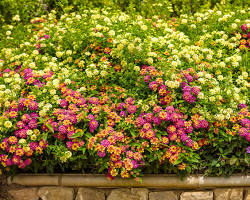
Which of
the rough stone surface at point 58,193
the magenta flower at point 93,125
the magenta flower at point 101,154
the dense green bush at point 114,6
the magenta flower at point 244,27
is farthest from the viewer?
the dense green bush at point 114,6

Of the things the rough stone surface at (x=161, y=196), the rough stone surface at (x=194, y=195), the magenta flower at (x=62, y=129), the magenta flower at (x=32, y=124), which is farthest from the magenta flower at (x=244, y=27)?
the magenta flower at (x=32, y=124)

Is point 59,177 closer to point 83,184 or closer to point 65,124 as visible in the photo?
point 83,184

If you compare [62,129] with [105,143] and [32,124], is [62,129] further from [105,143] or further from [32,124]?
[105,143]


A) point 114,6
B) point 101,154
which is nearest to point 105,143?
point 101,154

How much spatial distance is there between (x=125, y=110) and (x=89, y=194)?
82 cm

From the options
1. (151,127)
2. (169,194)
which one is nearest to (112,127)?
(151,127)

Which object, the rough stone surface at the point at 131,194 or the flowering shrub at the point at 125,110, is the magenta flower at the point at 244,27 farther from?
the rough stone surface at the point at 131,194

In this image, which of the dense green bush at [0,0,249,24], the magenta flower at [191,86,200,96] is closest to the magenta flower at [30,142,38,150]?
the magenta flower at [191,86,200,96]

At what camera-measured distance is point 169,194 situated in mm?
2830

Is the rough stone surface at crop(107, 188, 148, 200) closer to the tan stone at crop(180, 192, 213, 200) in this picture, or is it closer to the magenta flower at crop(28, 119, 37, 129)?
the tan stone at crop(180, 192, 213, 200)

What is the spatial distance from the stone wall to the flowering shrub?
18cm

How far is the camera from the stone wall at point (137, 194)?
2.81 metres

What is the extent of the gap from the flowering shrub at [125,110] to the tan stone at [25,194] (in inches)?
7.3

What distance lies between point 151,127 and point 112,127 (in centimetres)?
36
